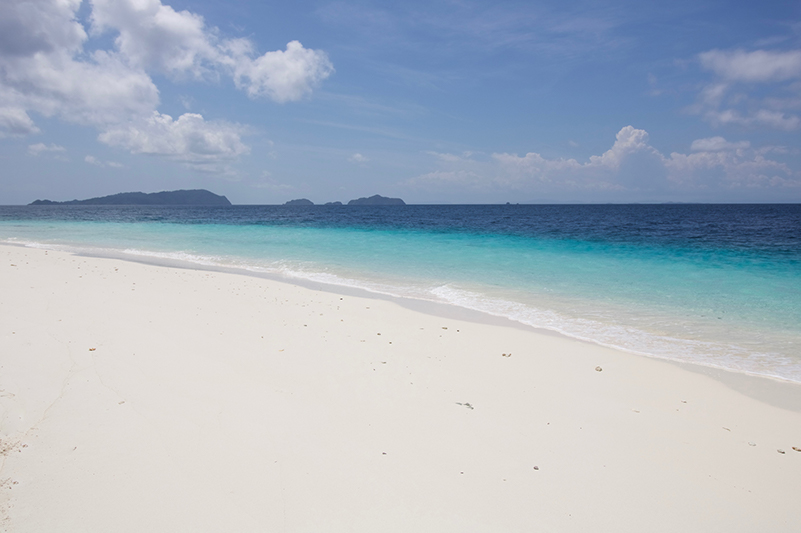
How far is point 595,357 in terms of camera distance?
6059mm

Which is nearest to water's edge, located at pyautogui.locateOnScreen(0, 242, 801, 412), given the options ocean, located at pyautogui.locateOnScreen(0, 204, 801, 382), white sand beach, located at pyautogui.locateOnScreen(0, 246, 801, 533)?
white sand beach, located at pyautogui.locateOnScreen(0, 246, 801, 533)

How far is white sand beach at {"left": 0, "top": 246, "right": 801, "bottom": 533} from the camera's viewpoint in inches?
107

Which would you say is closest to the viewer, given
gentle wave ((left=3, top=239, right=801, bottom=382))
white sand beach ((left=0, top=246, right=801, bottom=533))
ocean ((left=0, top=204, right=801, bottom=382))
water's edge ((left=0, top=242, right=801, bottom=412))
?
white sand beach ((left=0, top=246, right=801, bottom=533))

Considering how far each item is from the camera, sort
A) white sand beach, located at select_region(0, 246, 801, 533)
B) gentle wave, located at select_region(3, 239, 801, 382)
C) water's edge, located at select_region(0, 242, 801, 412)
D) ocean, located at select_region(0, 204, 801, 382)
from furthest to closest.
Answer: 1. ocean, located at select_region(0, 204, 801, 382)
2. gentle wave, located at select_region(3, 239, 801, 382)
3. water's edge, located at select_region(0, 242, 801, 412)
4. white sand beach, located at select_region(0, 246, 801, 533)

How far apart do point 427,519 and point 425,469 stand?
50cm

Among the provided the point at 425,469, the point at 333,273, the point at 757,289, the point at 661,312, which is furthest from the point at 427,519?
the point at 757,289

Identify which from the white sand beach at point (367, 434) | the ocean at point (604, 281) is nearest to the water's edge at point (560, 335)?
the white sand beach at point (367, 434)

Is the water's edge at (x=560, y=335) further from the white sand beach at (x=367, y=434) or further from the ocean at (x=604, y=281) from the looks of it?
the ocean at (x=604, y=281)

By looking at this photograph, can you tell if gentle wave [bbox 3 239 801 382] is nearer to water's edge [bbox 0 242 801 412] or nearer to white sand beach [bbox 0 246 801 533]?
water's edge [bbox 0 242 801 412]

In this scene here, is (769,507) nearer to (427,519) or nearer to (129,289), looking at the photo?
(427,519)

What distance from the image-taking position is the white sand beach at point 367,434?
8.89 ft

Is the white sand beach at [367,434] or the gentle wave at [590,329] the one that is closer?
the white sand beach at [367,434]

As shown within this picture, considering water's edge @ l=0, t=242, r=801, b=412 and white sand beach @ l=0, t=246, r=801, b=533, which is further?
water's edge @ l=0, t=242, r=801, b=412

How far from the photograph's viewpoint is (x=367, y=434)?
362 cm
